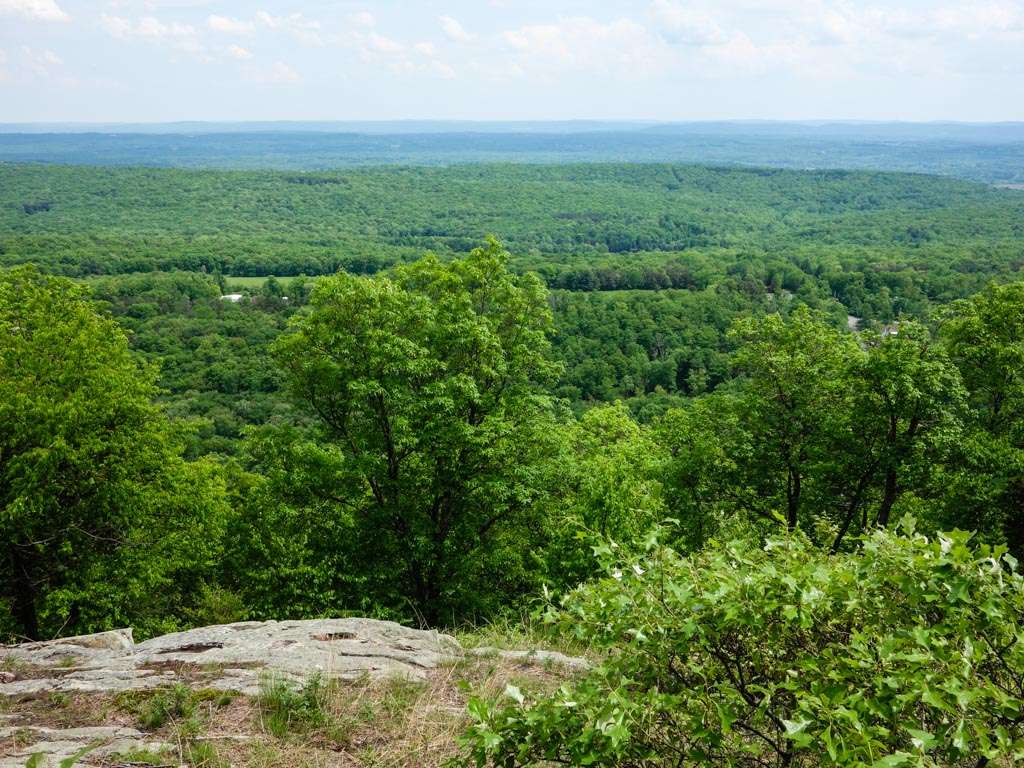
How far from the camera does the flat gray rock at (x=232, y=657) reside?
7977 millimetres

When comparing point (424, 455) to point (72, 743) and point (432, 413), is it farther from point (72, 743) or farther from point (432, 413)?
point (72, 743)

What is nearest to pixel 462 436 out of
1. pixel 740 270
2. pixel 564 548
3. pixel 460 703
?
pixel 564 548

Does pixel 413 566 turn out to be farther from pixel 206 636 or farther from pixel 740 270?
pixel 740 270

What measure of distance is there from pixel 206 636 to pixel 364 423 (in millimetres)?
7381

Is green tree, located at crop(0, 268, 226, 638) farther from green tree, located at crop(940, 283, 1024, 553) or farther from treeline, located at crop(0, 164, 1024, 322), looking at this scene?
treeline, located at crop(0, 164, 1024, 322)

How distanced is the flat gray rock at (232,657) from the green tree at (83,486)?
658 centimetres

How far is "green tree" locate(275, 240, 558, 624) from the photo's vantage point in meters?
15.8

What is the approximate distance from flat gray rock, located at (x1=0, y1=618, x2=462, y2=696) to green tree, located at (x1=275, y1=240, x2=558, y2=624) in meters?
5.94

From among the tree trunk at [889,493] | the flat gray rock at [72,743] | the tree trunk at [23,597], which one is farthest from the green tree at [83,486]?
the tree trunk at [889,493]

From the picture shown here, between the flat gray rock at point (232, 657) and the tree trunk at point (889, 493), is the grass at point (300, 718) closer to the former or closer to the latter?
the flat gray rock at point (232, 657)

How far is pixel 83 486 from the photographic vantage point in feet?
53.4

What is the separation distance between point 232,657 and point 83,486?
9895mm

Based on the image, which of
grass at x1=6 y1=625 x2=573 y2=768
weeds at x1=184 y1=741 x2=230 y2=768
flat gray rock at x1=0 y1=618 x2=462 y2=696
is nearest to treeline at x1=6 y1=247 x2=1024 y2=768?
Result: flat gray rock at x1=0 y1=618 x2=462 y2=696

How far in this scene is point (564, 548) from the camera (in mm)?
17125
